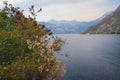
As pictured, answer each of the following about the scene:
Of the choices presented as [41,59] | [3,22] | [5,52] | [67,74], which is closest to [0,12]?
[3,22]

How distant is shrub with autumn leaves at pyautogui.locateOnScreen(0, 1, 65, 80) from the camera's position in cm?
3123

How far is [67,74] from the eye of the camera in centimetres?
7700

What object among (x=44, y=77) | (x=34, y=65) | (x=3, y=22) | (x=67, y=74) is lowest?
(x=67, y=74)

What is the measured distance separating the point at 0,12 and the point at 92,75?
4410 centimetres

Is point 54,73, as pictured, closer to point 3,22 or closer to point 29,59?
point 29,59

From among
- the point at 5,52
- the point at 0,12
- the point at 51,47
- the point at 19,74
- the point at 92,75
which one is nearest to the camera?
the point at 19,74

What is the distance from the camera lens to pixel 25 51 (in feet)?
121

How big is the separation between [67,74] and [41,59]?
145ft

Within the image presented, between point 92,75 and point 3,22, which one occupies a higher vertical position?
point 3,22

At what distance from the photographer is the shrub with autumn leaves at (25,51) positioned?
3123cm

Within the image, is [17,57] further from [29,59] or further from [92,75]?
[92,75]

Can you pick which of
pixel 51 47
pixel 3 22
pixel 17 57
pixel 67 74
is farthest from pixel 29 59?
pixel 67 74

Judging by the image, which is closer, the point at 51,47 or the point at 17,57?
the point at 17,57

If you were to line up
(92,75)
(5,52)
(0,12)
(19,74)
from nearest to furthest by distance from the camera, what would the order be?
(19,74), (5,52), (0,12), (92,75)
